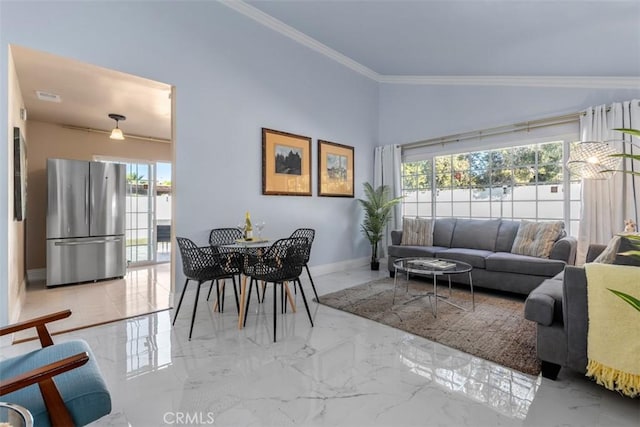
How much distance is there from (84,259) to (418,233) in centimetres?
519

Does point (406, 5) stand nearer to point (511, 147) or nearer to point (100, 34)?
point (511, 147)

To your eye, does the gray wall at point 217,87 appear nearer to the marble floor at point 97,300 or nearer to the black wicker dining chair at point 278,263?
the marble floor at point 97,300

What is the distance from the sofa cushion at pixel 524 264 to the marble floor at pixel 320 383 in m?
1.74

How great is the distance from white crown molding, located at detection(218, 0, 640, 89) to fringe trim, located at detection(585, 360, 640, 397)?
373 centimetres

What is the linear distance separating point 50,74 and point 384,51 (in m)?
4.20

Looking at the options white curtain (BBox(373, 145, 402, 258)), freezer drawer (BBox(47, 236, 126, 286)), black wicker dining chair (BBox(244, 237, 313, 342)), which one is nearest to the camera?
black wicker dining chair (BBox(244, 237, 313, 342))

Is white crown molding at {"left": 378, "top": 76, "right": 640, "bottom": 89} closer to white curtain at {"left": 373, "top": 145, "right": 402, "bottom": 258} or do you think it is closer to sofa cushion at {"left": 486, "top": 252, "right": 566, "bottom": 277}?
white curtain at {"left": 373, "top": 145, "right": 402, "bottom": 258}

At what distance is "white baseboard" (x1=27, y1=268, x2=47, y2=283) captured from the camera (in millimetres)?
4824

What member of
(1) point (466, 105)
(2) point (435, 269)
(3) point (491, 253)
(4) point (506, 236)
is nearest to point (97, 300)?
(2) point (435, 269)

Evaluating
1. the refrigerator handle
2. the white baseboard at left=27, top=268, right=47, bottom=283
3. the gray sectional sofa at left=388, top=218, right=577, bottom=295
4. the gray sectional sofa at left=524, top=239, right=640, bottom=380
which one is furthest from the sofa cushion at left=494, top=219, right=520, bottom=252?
the white baseboard at left=27, top=268, right=47, bottom=283

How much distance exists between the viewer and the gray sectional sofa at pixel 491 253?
11.5 ft

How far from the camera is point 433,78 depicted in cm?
519

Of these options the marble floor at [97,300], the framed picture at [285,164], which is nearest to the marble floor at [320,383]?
the marble floor at [97,300]

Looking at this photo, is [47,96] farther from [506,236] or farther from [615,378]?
[506,236]
